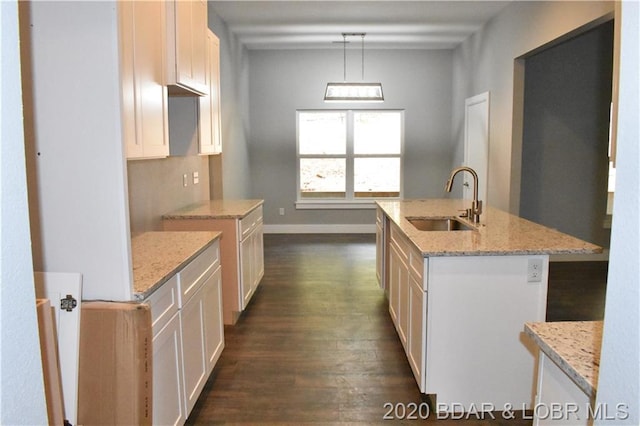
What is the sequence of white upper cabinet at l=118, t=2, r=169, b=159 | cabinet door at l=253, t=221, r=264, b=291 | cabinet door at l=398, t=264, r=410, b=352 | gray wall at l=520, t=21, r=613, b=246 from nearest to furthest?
white upper cabinet at l=118, t=2, r=169, b=159, cabinet door at l=398, t=264, r=410, b=352, cabinet door at l=253, t=221, r=264, b=291, gray wall at l=520, t=21, r=613, b=246

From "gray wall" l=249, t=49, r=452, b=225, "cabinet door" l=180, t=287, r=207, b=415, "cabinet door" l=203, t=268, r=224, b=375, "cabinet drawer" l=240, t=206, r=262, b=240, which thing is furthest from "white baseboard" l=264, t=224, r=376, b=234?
"cabinet door" l=180, t=287, r=207, b=415

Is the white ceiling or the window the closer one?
the white ceiling

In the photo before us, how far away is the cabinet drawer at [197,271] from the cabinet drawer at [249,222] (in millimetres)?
944

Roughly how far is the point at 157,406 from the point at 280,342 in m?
1.64

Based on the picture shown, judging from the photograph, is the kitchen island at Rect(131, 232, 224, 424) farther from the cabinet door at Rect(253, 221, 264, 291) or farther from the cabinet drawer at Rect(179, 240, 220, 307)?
the cabinet door at Rect(253, 221, 264, 291)

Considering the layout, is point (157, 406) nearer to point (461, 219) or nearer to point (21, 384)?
point (21, 384)

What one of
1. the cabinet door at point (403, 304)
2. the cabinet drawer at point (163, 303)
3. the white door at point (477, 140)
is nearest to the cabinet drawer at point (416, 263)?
the cabinet door at point (403, 304)

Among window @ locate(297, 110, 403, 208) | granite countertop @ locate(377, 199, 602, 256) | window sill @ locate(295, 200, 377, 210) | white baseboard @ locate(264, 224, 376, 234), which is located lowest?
white baseboard @ locate(264, 224, 376, 234)

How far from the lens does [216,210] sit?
4.09 meters

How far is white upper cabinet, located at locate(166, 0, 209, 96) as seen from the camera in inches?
106

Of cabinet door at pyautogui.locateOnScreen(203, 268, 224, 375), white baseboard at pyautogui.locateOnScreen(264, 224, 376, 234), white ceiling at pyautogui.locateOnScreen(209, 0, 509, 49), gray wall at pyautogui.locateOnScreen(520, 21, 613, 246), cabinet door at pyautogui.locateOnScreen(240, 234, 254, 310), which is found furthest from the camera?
white baseboard at pyautogui.locateOnScreen(264, 224, 376, 234)

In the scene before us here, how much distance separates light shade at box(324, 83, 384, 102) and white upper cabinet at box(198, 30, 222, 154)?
2.17m

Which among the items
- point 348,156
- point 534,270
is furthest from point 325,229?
point 534,270

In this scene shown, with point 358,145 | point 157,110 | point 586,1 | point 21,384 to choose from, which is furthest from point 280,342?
point 358,145
